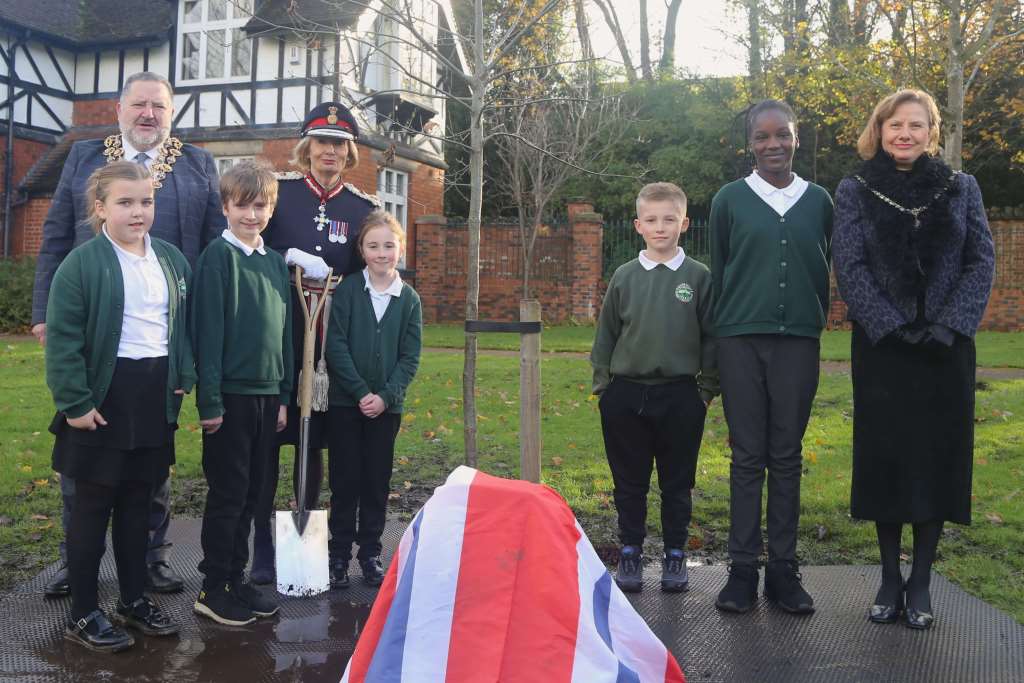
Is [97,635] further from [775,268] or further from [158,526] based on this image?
[775,268]

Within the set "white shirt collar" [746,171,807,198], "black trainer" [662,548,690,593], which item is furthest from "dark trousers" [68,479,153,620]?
"white shirt collar" [746,171,807,198]

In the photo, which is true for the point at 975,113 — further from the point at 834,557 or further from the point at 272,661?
the point at 272,661

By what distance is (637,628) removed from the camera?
2.99m

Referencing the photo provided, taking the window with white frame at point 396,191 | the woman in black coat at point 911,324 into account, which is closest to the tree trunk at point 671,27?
the window with white frame at point 396,191

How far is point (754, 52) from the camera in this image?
2452 centimetres

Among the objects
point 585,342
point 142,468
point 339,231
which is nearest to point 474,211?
point 339,231

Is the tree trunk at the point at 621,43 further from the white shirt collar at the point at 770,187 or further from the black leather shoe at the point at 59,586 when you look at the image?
the black leather shoe at the point at 59,586

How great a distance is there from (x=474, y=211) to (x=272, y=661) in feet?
8.78

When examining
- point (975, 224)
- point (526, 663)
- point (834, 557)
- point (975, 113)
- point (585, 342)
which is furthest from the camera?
point (975, 113)

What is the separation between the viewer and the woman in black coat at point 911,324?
400cm

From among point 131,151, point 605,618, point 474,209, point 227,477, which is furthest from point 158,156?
point 605,618

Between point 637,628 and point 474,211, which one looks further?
point 474,211

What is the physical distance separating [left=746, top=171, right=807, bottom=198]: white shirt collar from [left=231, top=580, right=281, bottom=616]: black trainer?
2.74 m

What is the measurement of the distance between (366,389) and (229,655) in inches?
50.2
